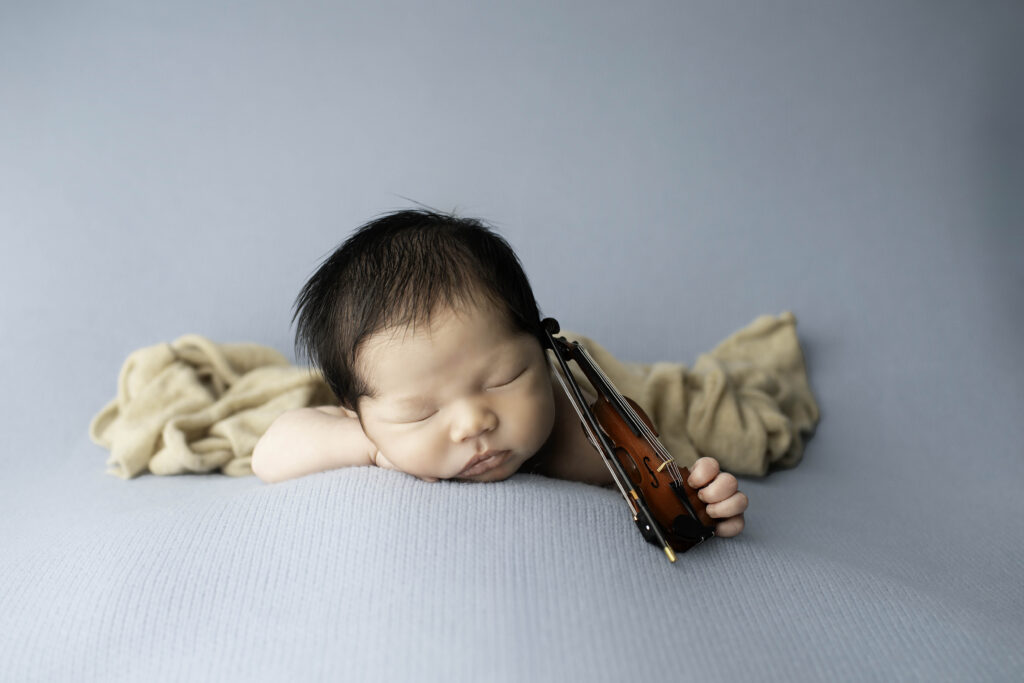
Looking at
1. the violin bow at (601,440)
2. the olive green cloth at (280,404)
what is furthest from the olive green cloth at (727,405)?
the violin bow at (601,440)

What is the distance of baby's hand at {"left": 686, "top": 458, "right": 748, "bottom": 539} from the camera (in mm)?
1030

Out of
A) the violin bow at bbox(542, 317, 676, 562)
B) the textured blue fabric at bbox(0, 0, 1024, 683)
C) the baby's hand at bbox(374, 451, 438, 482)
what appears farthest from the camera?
the textured blue fabric at bbox(0, 0, 1024, 683)

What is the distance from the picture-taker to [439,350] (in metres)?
1.02

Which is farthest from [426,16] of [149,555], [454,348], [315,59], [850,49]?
[149,555]

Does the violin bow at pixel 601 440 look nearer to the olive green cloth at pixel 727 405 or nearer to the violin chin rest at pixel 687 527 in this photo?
the violin chin rest at pixel 687 527

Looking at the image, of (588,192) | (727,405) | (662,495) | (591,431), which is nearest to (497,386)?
(591,431)

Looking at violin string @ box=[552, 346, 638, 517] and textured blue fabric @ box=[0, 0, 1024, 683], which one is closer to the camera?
violin string @ box=[552, 346, 638, 517]

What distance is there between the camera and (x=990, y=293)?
67.9 inches

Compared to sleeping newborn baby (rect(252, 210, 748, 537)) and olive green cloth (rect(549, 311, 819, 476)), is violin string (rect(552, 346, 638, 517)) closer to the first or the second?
sleeping newborn baby (rect(252, 210, 748, 537))

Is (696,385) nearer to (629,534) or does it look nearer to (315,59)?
(629,534)

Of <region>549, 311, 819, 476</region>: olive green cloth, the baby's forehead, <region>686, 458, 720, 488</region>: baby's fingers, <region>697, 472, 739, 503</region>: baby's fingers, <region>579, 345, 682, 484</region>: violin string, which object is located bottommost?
<region>549, 311, 819, 476</region>: olive green cloth

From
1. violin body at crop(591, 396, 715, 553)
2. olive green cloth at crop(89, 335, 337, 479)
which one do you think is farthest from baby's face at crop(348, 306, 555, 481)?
olive green cloth at crop(89, 335, 337, 479)

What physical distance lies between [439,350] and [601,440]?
219 millimetres

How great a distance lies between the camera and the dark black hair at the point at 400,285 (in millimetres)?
1033
